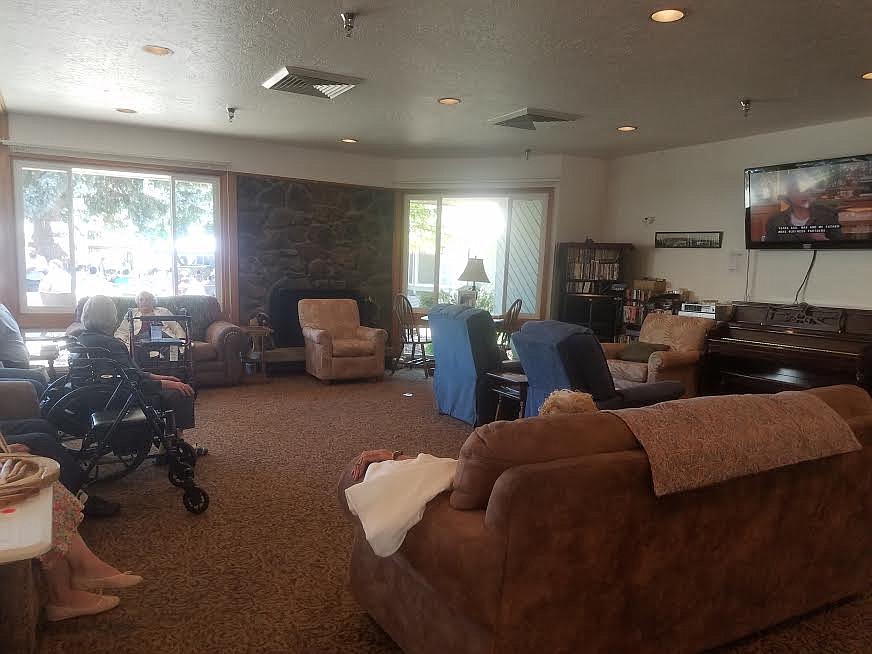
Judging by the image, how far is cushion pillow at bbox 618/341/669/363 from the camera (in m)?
4.97

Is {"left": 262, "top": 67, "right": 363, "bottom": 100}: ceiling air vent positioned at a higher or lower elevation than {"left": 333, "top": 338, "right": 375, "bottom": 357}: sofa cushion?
higher

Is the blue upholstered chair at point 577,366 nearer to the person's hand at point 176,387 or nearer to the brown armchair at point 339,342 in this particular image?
the person's hand at point 176,387

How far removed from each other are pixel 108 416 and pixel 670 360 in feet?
13.1

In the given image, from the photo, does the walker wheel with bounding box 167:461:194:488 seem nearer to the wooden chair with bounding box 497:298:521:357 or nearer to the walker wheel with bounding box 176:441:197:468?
the walker wheel with bounding box 176:441:197:468

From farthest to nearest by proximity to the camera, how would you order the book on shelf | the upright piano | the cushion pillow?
1. the book on shelf
2. the cushion pillow
3. the upright piano

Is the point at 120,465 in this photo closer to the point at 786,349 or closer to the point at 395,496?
the point at 395,496

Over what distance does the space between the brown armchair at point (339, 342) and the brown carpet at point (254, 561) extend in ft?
5.33

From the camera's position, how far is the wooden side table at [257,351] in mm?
5938

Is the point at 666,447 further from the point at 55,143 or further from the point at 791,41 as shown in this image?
the point at 55,143

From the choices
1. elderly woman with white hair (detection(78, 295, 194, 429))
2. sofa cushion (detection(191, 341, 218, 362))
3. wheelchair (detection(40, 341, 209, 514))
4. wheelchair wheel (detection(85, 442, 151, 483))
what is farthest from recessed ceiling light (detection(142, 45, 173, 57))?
sofa cushion (detection(191, 341, 218, 362))

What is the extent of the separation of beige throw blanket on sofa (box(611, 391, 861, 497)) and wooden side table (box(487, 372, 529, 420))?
2.10 meters

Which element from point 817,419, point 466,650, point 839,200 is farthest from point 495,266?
point 466,650

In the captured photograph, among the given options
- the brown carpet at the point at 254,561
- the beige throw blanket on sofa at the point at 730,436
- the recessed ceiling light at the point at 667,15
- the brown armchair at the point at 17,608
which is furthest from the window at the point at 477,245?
the brown armchair at the point at 17,608

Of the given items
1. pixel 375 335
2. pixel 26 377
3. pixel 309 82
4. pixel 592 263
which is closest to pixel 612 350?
pixel 592 263
